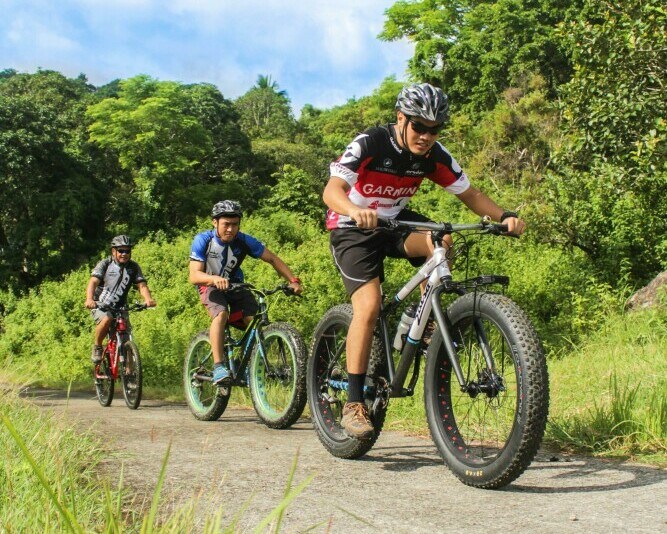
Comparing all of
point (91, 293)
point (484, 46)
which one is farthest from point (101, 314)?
point (484, 46)

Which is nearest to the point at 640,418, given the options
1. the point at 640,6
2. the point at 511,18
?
the point at 640,6

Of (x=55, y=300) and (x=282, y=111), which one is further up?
(x=282, y=111)

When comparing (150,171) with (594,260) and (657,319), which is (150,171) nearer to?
(594,260)

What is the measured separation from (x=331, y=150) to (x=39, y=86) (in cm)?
1786

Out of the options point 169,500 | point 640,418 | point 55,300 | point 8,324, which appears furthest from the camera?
point 8,324

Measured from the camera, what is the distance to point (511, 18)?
42.5m

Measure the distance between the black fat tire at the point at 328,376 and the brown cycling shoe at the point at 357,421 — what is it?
0.15 m

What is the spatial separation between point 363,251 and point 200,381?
3823 mm

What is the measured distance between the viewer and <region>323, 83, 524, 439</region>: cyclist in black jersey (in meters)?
4.32

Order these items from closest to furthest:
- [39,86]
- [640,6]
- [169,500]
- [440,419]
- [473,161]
Answer: 1. [169,500]
2. [440,419]
3. [640,6]
4. [473,161]
5. [39,86]

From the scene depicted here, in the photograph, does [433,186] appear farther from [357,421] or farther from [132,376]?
[357,421]

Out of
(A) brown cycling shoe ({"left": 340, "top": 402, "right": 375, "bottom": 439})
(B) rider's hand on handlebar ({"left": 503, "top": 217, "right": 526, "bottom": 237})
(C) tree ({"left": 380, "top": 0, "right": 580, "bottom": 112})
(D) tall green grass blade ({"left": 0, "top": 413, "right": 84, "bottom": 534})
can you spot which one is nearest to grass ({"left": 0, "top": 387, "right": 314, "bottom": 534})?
(D) tall green grass blade ({"left": 0, "top": 413, "right": 84, "bottom": 534})

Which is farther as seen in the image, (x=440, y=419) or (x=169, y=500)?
(x=440, y=419)

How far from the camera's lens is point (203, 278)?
714cm
